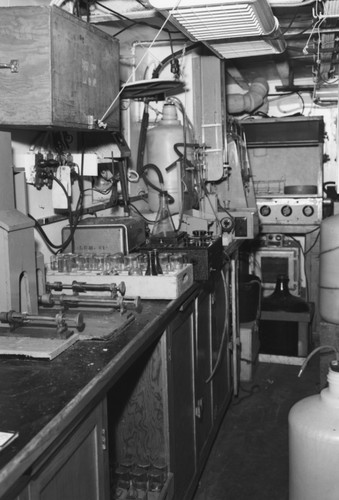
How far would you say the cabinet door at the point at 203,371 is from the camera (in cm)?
252

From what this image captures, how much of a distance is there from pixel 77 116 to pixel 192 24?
772 millimetres

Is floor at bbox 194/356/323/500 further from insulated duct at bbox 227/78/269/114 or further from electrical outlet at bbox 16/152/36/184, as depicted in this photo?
insulated duct at bbox 227/78/269/114

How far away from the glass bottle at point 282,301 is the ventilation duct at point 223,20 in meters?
2.06

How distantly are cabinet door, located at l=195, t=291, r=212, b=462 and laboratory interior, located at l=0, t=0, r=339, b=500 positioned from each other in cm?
2

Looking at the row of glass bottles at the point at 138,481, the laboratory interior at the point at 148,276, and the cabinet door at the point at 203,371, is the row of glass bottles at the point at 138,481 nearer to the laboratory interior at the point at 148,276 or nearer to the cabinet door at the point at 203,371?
the laboratory interior at the point at 148,276

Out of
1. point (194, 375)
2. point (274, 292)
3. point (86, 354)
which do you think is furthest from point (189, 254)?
point (274, 292)

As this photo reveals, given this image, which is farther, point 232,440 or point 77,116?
point 232,440

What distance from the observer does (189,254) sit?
92.8 inches

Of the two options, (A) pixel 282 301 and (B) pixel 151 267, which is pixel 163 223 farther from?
(A) pixel 282 301

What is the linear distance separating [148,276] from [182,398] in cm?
56

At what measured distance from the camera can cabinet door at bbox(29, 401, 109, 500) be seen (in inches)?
45.0

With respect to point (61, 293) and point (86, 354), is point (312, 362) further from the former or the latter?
point (86, 354)

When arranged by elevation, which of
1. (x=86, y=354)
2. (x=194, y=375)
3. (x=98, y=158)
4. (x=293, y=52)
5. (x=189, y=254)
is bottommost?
(x=194, y=375)

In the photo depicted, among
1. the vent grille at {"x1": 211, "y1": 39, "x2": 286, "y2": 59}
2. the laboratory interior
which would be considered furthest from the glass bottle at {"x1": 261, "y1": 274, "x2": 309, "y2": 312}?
the vent grille at {"x1": 211, "y1": 39, "x2": 286, "y2": 59}
